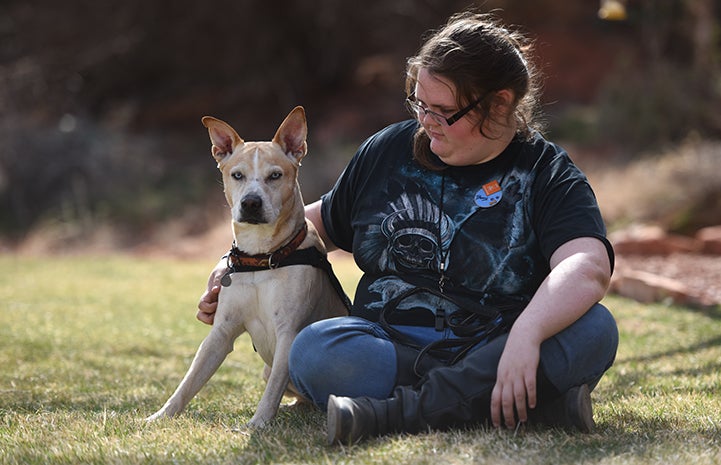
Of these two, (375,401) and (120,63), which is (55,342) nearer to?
(375,401)

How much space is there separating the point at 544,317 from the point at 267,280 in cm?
136

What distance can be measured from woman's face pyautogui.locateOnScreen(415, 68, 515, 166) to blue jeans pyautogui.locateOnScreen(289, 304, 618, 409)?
72 centimetres

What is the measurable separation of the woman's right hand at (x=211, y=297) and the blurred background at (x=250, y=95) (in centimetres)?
774

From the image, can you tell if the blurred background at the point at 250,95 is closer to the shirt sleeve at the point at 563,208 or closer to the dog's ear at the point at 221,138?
the dog's ear at the point at 221,138

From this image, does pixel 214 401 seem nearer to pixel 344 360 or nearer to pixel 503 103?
pixel 344 360

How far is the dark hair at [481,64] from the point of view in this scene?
3354mm

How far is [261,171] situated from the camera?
4.11 metres

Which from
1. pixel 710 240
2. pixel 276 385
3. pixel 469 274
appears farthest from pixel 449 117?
pixel 710 240

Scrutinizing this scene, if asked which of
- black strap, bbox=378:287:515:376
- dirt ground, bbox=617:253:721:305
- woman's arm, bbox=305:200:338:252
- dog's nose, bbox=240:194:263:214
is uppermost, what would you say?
dog's nose, bbox=240:194:263:214

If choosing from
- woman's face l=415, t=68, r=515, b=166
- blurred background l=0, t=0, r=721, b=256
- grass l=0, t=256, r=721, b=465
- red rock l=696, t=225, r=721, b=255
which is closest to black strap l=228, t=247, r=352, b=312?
grass l=0, t=256, r=721, b=465

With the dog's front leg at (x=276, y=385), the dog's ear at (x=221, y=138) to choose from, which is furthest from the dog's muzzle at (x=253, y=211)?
the dog's front leg at (x=276, y=385)

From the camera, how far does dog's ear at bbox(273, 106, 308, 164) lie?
168 inches

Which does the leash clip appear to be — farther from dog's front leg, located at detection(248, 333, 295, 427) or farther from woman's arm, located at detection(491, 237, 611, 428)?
woman's arm, located at detection(491, 237, 611, 428)

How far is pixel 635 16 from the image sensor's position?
1409cm
